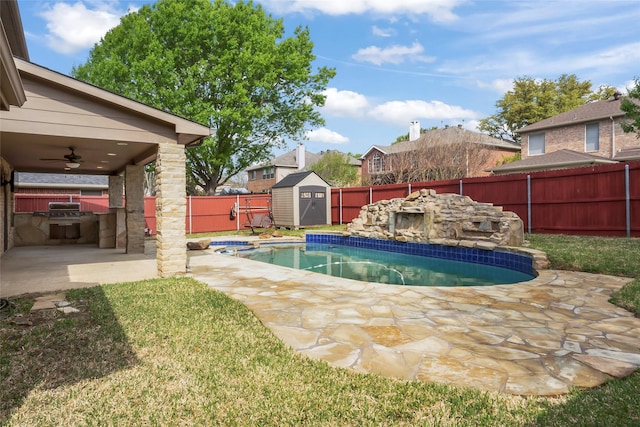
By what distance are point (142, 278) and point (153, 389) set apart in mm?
3997

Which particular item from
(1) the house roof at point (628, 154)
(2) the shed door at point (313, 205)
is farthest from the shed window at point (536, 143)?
(2) the shed door at point (313, 205)

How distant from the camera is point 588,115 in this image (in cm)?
1906

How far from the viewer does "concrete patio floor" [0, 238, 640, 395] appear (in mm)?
2652

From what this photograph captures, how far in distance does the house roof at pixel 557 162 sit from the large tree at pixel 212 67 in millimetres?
12001

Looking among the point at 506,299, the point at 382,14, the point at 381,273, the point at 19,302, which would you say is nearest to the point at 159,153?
the point at 19,302

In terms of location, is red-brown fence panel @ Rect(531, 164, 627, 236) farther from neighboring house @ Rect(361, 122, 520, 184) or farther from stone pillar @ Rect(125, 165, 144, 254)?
stone pillar @ Rect(125, 165, 144, 254)

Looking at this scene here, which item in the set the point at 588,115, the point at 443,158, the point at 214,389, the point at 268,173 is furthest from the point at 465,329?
the point at 268,173

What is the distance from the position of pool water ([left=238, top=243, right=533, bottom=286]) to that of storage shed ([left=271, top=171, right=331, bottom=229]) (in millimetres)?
3599

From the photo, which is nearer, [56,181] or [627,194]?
[627,194]

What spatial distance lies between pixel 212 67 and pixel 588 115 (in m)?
19.6

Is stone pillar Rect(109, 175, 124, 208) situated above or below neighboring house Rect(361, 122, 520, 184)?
below

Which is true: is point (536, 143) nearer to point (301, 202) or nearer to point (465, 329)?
point (301, 202)

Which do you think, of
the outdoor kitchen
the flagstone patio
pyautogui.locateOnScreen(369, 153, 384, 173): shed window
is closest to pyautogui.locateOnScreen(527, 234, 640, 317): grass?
the flagstone patio

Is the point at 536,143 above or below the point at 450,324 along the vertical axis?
above
